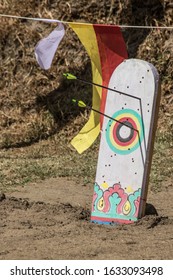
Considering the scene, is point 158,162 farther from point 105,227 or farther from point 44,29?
point 44,29

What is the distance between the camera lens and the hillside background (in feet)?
32.9

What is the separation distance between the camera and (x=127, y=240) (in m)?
5.50

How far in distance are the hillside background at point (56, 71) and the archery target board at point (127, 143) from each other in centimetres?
307

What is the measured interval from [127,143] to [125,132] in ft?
0.32

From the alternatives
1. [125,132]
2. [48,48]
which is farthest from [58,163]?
[125,132]

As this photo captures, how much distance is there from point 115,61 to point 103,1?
16.5 ft

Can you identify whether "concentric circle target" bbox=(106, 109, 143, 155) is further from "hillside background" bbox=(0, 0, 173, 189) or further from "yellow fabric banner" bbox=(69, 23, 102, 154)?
"hillside background" bbox=(0, 0, 173, 189)

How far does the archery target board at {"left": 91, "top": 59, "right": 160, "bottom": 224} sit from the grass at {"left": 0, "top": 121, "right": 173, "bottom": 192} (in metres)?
1.67

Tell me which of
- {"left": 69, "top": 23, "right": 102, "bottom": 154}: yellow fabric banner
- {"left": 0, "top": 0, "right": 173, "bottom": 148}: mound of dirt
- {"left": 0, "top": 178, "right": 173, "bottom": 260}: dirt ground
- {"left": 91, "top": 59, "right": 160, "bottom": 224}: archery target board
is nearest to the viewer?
{"left": 0, "top": 178, "right": 173, "bottom": 260}: dirt ground

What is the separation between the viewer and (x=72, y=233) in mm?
5719

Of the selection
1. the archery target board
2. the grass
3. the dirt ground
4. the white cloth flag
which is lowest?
the grass

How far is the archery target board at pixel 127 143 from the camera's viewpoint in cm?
596

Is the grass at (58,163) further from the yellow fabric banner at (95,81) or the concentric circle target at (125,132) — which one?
the concentric circle target at (125,132)

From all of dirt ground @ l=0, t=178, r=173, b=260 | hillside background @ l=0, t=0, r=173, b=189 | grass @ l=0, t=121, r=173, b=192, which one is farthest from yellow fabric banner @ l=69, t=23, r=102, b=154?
hillside background @ l=0, t=0, r=173, b=189
